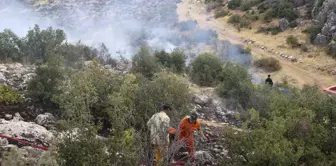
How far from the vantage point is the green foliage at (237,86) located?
9.98 meters

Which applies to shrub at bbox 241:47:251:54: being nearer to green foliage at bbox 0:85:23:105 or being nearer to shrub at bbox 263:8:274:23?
shrub at bbox 263:8:274:23

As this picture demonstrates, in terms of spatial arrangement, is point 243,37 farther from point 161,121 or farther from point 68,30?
point 161,121

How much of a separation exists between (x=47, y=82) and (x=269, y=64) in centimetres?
1250

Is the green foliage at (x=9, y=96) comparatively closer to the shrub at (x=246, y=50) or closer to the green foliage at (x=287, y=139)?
the green foliage at (x=287, y=139)

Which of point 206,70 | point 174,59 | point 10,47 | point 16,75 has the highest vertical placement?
point 16,75

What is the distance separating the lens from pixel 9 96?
7227 mm

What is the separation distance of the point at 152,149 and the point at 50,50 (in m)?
6.50

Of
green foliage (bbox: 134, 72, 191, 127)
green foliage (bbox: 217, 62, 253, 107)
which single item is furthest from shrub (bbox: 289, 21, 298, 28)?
green foliage (bbox: 134, 72, 191, 127)

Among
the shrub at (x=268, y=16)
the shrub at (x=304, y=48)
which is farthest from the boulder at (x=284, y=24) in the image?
the shrub at (x=304, y=48)

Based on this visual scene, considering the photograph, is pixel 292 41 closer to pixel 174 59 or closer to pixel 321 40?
pixel 321 40

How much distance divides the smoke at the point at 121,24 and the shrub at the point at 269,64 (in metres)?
0.53

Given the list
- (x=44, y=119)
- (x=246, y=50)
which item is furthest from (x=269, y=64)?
(x=44, y=119)

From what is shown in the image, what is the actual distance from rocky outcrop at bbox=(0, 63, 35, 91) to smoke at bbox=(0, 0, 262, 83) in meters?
8.58

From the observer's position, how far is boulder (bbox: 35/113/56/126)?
6.58 meters
